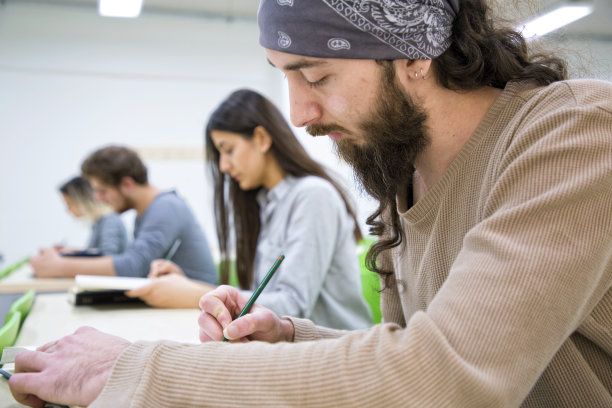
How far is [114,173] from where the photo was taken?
3039 millimetres

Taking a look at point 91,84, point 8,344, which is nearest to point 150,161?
point 91,84

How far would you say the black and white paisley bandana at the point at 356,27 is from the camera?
0.81 m

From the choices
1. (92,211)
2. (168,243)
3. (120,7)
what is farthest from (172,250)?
(120,7)

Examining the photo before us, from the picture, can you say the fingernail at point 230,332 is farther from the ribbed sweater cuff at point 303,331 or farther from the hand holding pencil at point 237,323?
the ribbed sweater cuff at point 303,331

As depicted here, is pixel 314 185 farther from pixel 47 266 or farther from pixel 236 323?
pixel 47 266

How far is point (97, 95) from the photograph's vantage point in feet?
19.4

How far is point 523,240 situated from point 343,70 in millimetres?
390

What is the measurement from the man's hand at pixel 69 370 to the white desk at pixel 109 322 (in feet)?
1.61

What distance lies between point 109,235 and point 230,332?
3.84 meters

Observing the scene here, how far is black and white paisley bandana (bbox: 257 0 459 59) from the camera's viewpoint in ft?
2.66

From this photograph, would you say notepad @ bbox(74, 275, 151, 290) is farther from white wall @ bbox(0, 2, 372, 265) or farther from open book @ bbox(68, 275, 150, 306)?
white wall @ bbox(0, 2, 372, 265)

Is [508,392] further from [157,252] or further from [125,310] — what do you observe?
[157,252]

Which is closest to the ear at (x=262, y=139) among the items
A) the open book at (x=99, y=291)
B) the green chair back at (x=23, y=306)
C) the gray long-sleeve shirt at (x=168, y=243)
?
the open book at (x=99, y=291)

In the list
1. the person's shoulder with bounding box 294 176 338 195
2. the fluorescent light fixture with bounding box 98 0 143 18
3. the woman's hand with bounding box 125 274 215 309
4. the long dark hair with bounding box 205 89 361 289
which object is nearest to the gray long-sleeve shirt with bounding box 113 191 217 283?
the long dark hair with bounding box 205 89 361 289
